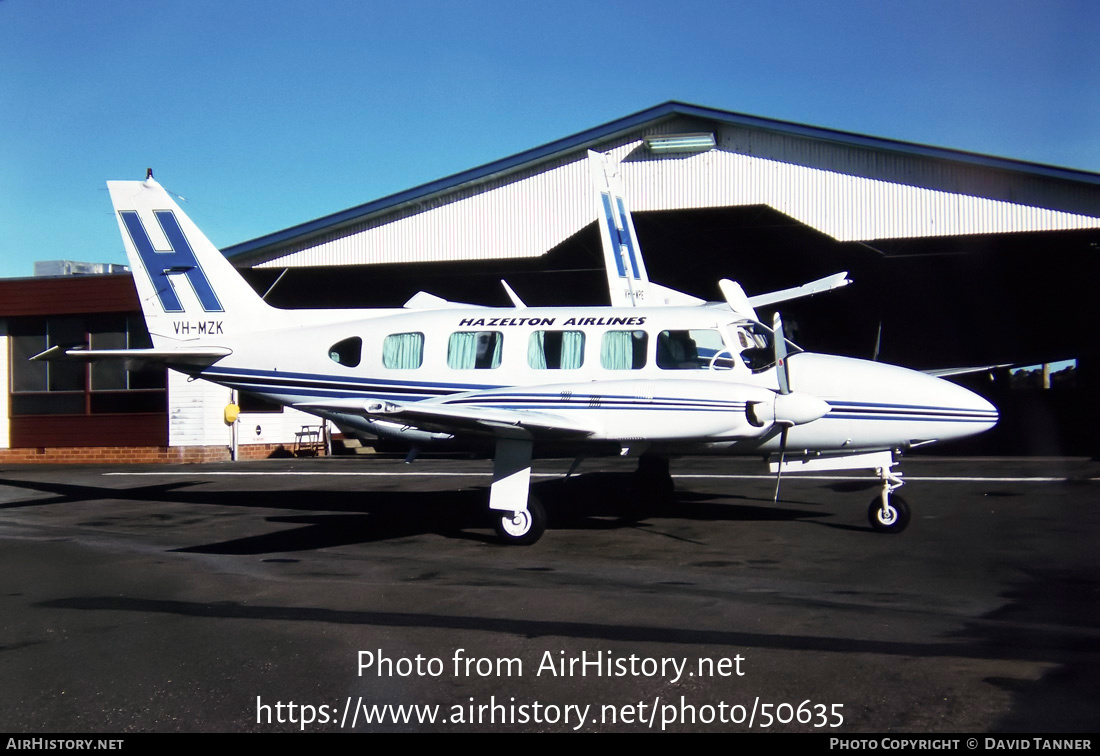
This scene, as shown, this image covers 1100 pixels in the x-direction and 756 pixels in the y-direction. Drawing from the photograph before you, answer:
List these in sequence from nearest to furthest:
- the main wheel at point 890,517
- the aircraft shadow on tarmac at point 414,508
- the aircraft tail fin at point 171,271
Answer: the main wheel at point 890,517 < the aircraft shadow on tarmac at point 414,508 < the aircraft tail fin at point 171,271

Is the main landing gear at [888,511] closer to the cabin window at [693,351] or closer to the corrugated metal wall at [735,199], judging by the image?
the cabin window at [693,351]

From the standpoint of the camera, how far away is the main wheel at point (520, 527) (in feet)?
34.4

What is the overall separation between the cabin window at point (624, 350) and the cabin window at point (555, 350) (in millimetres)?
321

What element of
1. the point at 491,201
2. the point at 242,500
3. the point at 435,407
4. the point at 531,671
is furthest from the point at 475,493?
the point at 491,201

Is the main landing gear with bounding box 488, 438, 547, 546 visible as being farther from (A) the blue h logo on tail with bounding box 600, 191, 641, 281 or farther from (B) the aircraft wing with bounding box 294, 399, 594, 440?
(A) the blue h logo on tail with bounding box 600, 191, 641, 281

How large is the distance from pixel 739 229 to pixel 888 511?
1711 cm

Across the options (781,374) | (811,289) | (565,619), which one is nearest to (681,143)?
(811,289)

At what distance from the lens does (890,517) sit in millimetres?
10602

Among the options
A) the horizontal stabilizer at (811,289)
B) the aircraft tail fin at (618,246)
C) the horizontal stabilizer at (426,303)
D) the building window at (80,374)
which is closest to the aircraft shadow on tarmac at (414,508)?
the horizontal stabilizer at (426,303)

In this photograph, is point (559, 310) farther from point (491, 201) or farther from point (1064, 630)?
point (491, 201)

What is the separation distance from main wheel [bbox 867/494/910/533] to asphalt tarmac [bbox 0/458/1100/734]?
0.12 m

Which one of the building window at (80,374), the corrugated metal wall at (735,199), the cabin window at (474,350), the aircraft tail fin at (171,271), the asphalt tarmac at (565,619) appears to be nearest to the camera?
the asphalt tarmac at (565,619)

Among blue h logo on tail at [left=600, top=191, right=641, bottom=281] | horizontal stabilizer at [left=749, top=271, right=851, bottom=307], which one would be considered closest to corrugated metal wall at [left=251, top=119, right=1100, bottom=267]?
blue h logo on tail at [left=600, top=191, right=641, bottom=281]

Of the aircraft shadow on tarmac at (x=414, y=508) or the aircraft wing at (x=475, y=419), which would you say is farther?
the aircraft shadow on tarmac at (x=414, y=508)
